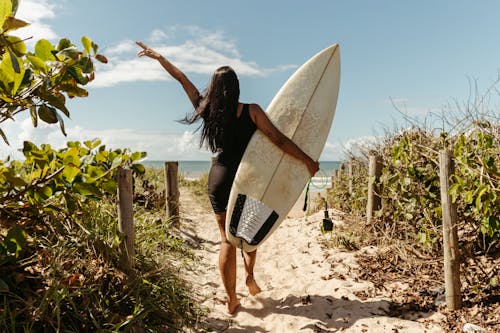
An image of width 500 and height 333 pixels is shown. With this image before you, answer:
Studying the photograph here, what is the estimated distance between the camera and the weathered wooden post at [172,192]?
5508 mm

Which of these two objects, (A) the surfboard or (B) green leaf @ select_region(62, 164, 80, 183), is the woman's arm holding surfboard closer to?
(A) the surfboard

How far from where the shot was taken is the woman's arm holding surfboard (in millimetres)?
2842

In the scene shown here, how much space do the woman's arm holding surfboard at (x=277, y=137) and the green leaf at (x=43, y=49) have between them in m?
1.47

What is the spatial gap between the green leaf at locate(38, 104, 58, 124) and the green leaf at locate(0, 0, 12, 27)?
42 cm

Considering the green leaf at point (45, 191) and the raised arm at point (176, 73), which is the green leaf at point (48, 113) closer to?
the green leaf at point (45, 191)

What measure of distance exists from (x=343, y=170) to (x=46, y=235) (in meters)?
6.83

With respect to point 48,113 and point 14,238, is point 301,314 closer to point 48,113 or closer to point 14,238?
point 14,238

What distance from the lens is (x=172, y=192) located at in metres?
5.57

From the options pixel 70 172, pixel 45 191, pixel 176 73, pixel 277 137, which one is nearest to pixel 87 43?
pixel 70 172

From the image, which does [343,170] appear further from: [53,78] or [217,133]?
[53,78]

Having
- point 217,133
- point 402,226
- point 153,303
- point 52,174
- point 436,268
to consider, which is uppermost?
point 217,133

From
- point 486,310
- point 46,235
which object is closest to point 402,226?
point 486,310

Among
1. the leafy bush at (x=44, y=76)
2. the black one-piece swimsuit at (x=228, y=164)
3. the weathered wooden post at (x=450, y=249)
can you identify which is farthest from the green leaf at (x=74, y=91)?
the weathered wooden post at (x=450, y=249)

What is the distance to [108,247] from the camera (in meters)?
2.67
